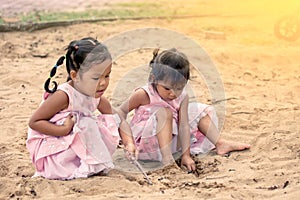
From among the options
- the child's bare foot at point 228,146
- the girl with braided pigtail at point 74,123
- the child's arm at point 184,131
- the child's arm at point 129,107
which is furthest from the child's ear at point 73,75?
the child's bare foot at point 228,146

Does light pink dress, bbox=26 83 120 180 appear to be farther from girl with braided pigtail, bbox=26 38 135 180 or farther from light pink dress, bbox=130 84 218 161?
light pink dress, bbox=130 84 218 161

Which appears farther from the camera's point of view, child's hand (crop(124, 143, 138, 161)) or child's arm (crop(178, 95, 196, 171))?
child's arm (crop(178, 95, 196, 171))

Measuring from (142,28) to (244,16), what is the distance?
6.38ft

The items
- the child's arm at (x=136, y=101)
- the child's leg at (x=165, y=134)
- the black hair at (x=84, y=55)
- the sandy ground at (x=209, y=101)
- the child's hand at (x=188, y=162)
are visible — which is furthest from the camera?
the child's arm at (x=136, y=101)

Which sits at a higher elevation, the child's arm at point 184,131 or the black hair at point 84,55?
the black hair at point 84,55

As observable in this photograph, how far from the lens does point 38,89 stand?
5.43 meters

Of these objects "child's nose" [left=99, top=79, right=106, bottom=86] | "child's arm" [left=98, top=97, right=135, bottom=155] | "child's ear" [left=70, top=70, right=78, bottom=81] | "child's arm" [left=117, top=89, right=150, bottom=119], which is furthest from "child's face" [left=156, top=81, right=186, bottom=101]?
"child's ear" [left=70, top=70, right=78, bottom=81]

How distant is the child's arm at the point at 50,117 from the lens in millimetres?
3459

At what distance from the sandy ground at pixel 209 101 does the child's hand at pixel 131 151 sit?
93 mm

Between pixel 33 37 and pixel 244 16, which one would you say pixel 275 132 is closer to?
pixel 33 37

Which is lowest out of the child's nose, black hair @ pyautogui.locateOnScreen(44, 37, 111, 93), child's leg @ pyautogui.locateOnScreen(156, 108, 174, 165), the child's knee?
child's leg @ pyautogui.locateOnScreen(156, 108, 174, 165)

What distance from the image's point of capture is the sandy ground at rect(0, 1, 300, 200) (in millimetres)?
3318

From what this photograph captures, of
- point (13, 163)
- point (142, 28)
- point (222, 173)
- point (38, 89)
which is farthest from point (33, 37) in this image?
point (222, 173)

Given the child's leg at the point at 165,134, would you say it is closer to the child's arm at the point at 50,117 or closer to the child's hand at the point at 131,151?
the child's hand at the point at 131,151
